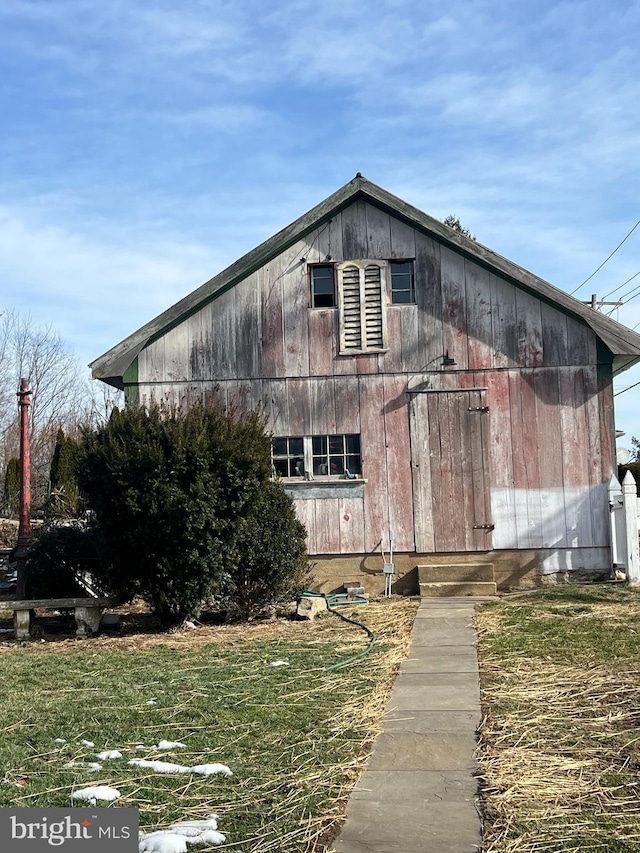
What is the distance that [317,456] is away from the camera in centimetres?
1391

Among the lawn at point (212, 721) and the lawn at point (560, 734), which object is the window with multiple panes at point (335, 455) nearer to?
the lawn at point (212, 721)

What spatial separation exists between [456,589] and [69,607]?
223 inches

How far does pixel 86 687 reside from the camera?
7.42m

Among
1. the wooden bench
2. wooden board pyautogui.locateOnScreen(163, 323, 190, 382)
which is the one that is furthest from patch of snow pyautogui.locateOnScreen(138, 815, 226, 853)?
wooden board pyautogui.locateOnScreen(163, 323, 190, 382)

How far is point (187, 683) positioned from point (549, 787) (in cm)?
366

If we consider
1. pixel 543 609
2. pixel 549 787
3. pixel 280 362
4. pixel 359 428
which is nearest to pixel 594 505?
pixel 543 609

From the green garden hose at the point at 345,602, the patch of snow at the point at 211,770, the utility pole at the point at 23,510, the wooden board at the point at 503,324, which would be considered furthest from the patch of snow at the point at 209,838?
the wooden board at the point at 503,324

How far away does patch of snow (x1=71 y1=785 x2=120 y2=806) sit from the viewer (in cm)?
450

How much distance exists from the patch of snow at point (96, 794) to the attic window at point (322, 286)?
10.2 metres

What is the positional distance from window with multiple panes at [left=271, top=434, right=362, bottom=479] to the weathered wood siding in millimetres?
166

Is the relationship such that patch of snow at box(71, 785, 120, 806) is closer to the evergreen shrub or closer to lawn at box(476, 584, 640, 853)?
lawn at box(476, 584, 640, 853)

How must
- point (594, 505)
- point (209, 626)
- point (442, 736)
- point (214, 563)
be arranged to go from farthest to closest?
1. point (594, 505)
2. point (209, 626)
3. point (214, 563)
4. point (442, 736)

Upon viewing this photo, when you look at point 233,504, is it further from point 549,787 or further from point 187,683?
point 549,787

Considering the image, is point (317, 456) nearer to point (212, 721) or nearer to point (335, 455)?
point (335, 455)
